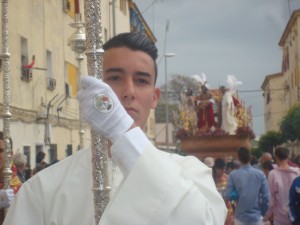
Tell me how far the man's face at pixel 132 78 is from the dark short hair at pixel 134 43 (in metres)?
0.02

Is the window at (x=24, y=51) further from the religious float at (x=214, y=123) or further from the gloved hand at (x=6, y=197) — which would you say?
the gloved hand at (x=6, y=197)

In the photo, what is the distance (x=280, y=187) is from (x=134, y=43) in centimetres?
725

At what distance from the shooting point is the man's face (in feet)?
9.57

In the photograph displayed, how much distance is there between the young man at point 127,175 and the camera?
2.50 metres

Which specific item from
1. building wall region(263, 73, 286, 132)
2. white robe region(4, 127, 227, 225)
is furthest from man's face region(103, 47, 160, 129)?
building wall region(263, 73, 286, 132)

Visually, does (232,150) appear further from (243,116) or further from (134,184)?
(134,184)

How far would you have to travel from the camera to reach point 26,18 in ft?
69.1

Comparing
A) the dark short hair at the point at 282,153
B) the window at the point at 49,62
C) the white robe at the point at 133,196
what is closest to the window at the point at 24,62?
the window at the point at 49,62

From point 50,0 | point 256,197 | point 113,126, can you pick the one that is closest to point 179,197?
point 113,126

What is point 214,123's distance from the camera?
26812mm

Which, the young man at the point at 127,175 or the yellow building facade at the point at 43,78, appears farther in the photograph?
the yellow building facade at the point at 43,78

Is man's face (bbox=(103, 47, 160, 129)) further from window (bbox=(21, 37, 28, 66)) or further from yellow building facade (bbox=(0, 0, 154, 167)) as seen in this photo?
window (bbox=(21, 37, 28, 66))

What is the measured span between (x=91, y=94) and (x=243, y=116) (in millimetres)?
23911

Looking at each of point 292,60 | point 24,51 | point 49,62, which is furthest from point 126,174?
point 292,60
